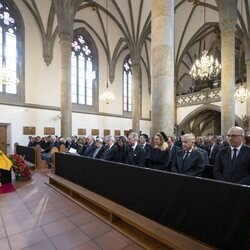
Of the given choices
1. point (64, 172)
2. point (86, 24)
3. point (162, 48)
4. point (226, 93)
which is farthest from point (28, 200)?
point (86, 24)

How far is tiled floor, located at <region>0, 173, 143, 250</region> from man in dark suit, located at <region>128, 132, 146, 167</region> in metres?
1.38

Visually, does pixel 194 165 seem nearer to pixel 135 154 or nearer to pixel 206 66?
pixel 135 154

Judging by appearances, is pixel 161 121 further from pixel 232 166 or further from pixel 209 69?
pixel 209 69

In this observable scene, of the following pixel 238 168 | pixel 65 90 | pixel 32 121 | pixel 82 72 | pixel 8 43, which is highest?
pixel 8 43

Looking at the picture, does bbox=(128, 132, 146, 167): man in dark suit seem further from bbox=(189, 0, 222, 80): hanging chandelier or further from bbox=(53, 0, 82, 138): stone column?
bbox=(53, 0, 82, 138): stone column

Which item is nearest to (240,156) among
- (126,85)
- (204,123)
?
(126,85)

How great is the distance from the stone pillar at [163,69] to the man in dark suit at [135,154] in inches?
34.7

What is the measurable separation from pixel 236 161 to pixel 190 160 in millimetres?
717

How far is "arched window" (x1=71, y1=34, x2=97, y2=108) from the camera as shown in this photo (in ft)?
54.4

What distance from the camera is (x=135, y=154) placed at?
4.88 m

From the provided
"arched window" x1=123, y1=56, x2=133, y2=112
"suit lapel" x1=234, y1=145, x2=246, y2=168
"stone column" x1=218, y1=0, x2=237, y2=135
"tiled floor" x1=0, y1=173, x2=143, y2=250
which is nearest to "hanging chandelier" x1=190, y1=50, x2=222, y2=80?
"stone column" x1=218, y1=0, x2=237, y2=135

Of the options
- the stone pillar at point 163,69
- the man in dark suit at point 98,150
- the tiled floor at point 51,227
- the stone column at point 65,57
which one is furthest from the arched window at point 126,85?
the tiled floor at point 51,227

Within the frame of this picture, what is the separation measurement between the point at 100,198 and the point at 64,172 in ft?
8.27

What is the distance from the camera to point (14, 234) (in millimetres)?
3406
